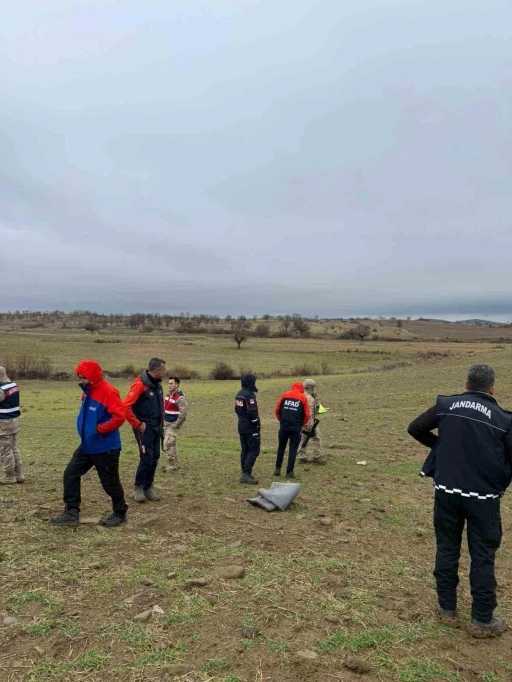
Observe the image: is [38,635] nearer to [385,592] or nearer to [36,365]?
[385,592]

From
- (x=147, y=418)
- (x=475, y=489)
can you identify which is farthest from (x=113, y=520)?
(x=475, y=489)

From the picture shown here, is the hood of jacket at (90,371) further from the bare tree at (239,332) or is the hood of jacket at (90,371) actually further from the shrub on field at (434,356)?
the bare tree at (239,332)

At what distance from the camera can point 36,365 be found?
41406mm

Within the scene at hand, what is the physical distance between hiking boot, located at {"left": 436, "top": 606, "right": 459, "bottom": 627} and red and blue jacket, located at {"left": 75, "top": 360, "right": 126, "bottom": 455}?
13.5ft

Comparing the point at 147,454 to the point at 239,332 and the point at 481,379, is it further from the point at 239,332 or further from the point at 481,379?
the point at 239,332

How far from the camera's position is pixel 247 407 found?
9.34 meters

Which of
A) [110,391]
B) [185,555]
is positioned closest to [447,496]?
[185,555]

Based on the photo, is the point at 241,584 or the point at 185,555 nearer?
the point at 241,584

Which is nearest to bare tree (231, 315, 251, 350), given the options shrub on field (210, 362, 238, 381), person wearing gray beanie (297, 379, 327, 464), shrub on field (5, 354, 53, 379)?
shrub on field (210, 362, 238, 381)

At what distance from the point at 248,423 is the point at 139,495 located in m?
2.58

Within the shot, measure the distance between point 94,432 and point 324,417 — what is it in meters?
14.4

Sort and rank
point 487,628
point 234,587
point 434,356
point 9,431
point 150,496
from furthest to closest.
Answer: point 434,356 < point 9,431 < point 150,496 < point 234,587 < point 487,628

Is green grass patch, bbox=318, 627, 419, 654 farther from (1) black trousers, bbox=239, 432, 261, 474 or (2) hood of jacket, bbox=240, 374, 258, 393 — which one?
(2) hood of jacket, bbox=240, 374, 258, 393

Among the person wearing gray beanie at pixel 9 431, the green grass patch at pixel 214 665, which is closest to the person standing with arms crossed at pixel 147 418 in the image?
the person wearing gray beanie at pixel 9 431
